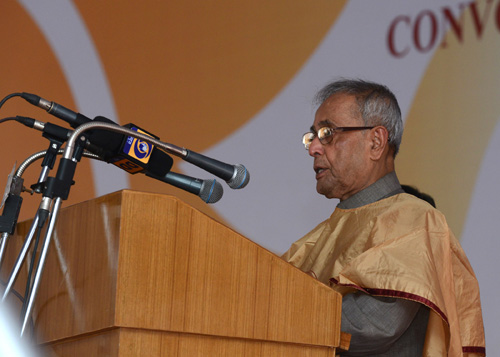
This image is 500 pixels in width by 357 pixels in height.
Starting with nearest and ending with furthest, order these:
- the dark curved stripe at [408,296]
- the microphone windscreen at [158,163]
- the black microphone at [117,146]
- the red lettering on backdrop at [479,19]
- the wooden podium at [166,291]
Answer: the wooden podium at [166,291]
the black microphone at [117,146]
the microphone windscreen at [158,163]
the dark curved stripe at [408,296]
the red lettering on backdrop at [479,19]

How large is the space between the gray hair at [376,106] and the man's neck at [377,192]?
16 centimetres

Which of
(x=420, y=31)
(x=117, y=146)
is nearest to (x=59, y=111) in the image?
(x=117, y=146)

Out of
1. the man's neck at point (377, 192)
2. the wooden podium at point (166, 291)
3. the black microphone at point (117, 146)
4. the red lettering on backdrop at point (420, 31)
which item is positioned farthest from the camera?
the red lettering on backdrop at point (420, 31)

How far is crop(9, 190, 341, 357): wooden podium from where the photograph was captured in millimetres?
1594

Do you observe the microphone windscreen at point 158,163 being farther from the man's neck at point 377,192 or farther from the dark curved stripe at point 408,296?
the man's neck at point 377,192

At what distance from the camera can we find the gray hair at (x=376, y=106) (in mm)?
2777

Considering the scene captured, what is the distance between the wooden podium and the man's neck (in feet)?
2.97

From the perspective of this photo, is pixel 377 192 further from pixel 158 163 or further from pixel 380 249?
pixel 158 163

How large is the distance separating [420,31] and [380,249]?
6.67 feet

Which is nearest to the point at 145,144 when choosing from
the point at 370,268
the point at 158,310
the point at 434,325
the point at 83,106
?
the point at 158,310

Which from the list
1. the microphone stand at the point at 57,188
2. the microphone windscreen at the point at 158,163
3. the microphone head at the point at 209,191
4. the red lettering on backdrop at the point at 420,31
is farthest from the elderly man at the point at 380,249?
the red lettering on backdrop at the point at 420,31

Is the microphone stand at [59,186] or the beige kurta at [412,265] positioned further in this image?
the beige kurta at [412,265]

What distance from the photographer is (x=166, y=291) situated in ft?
5.36

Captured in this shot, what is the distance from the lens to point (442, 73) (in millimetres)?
3902
